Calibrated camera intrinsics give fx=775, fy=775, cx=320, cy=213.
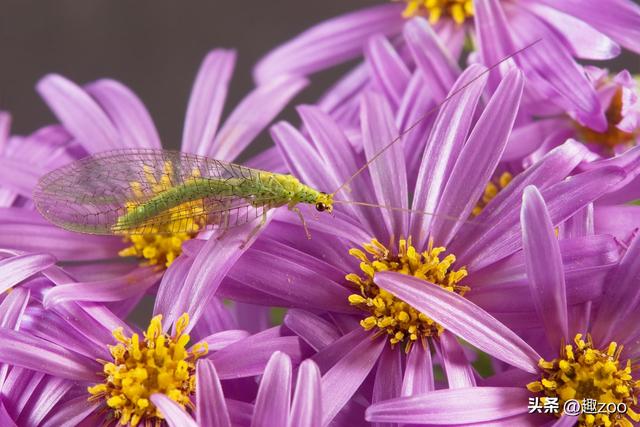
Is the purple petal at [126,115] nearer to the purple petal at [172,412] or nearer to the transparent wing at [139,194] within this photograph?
the transparent wing at [139,194]

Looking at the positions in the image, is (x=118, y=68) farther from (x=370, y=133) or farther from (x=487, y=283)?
(x=487, y=283)

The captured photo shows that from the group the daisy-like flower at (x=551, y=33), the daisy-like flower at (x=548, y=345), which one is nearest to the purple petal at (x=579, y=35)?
the daisy-like flower at (x=551, y=33)

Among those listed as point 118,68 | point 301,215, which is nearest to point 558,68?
point 301,215

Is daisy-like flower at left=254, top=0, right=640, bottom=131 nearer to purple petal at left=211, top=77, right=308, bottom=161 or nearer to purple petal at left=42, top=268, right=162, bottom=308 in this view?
purple petal at left=211, top=77, right=308, bottom=161

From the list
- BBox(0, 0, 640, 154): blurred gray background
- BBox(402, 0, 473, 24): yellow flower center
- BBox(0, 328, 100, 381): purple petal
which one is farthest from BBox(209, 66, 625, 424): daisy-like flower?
BBox(0, 0, 640, 154): blurred gray background

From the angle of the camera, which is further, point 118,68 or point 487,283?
point 118,68
